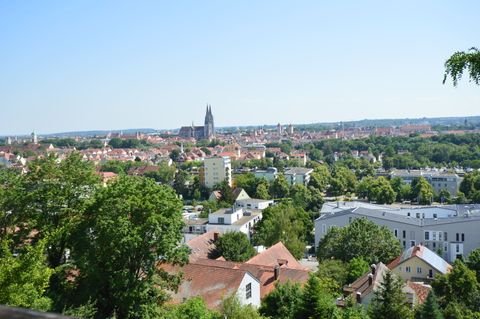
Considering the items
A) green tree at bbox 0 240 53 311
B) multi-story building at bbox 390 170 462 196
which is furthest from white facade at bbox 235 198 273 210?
green tree at bbox 0 240 53 311

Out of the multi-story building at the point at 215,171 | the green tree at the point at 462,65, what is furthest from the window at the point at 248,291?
the multi-story building at the point at 215,171

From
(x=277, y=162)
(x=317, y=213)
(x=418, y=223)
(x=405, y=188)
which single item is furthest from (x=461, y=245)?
(x=277, y=162)

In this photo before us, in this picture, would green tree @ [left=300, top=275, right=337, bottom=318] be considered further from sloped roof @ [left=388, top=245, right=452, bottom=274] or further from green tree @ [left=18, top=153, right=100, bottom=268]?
sloped roof @ [left=388, top=245, right=452, bottom=274]

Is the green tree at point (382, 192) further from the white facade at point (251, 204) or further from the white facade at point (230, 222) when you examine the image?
Result: the white facade at point (230, 222)

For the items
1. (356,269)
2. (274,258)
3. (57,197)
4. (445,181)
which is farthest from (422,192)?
(57,197)

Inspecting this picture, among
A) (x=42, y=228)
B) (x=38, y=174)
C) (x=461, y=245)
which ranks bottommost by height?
(x=461, y=245)

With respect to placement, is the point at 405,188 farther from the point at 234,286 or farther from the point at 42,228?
the point at 42,228
